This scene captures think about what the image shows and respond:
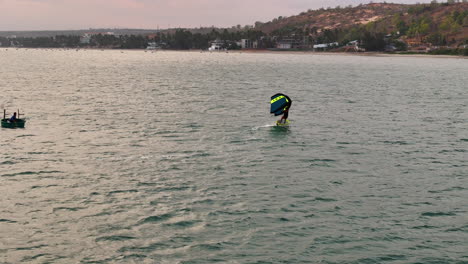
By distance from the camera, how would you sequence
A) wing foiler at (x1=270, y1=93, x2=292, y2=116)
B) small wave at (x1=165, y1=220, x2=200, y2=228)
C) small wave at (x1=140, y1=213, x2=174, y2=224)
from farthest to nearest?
wing foiler at (x1=270, y1=93, x2=292, y2=116) < small wave at (x1=140, y1=213, x2=174, y2=224) < small wave at (x1=165, y1=220, x2=200, y2=228)

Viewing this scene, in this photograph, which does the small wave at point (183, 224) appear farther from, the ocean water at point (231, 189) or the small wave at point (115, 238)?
the small wave at point (115, 238)

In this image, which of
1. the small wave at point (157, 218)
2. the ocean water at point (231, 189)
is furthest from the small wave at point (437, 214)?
the small wave at point (157, 218)

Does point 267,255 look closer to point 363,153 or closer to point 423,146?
point 363,153

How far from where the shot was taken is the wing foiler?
6366cm

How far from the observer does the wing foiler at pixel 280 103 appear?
63.7 metres

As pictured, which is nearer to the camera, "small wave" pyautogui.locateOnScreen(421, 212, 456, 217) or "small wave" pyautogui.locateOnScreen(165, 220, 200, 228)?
"small wave" pyautogui.locateOnScreen(165, 220, 200, 228)

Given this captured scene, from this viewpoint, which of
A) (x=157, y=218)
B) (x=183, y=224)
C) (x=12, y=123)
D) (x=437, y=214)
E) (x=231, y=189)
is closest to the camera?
(x=183, y=224)

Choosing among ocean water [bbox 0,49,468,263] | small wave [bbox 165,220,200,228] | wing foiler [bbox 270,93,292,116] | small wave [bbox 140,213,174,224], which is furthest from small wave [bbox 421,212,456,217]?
wing foiler [bbox 270,93,292,116]

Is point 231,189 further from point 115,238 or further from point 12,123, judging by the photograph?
point 12,123

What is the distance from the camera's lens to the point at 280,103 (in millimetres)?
64438

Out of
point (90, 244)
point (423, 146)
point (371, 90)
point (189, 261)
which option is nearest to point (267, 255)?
point (189, 261)

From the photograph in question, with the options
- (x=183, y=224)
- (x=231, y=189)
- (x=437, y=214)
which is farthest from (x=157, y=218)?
(x=437, y=214)

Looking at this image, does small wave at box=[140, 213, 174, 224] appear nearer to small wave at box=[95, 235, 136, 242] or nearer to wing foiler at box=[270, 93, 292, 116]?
small wave at box=[95, 235, 136, 242]

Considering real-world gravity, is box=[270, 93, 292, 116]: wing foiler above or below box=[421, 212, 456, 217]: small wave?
above
